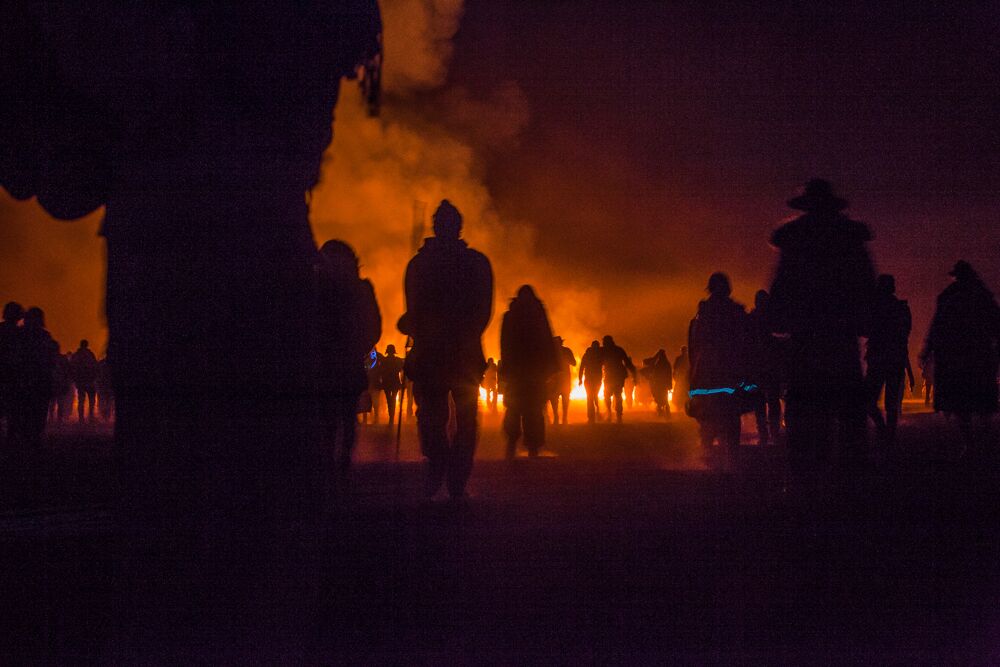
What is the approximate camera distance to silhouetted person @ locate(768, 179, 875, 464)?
5707mm

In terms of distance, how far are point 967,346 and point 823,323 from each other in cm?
471

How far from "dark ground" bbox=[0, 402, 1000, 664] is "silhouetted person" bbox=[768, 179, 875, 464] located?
1.22ft

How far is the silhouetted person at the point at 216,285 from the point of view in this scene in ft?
6.47

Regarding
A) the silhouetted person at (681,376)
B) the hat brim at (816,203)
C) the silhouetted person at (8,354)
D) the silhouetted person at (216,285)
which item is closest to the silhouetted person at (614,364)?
the silhouetted person at (681,376)

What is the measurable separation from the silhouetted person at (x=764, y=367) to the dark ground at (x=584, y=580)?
2252 mm

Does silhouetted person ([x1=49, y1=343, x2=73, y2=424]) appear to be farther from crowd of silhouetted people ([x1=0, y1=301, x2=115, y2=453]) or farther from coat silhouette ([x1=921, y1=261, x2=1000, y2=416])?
coat silhouette ([x1=921, y1=261, x2=1000, y2=416])

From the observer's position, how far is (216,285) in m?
2.00

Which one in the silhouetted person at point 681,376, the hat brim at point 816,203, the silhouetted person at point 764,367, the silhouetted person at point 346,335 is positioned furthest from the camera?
the silhouetted person at point 681,376

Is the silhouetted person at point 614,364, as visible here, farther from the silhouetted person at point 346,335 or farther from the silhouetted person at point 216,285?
the silhouetted person at point 216,285

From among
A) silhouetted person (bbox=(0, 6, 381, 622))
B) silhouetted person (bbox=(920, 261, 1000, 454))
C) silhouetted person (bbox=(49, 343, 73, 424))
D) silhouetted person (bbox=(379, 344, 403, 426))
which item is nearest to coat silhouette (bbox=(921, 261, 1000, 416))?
silhouetted person (bbox=(920, 261, 1000, 454))

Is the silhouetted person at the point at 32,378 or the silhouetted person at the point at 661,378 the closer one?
the silhouetted person at the point at 32,378

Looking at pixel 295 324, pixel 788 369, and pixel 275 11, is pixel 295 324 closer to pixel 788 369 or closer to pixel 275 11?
pixel 275 11

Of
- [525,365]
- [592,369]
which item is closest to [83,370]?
[592,369]

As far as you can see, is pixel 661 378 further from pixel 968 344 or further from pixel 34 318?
pixel 34 318
